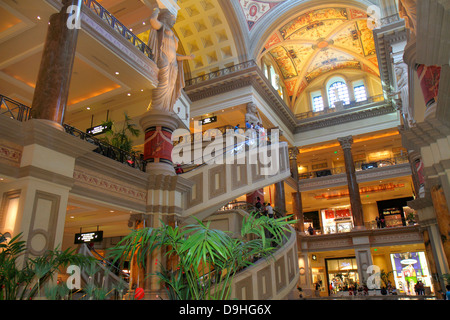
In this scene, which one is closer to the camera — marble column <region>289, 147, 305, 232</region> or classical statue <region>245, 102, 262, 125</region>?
classical statue <region>245, 102, 262, 125</region>

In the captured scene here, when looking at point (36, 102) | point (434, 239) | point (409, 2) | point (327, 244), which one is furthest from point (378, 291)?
point (36, 102)

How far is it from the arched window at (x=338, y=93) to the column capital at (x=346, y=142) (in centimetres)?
343

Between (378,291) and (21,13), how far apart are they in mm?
19297

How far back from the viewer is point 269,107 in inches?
849

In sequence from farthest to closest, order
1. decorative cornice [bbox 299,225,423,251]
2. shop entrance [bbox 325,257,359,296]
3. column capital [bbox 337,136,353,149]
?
shop entrance [bbox 325,257,359,296] < column capital [bbox 337,136,353,149] < decorative cornice [bbox 299,225,423,251]

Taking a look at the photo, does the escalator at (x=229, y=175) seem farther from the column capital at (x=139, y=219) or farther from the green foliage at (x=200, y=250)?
the green foliage at (x=200, y=250)

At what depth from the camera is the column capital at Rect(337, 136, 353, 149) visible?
2389 centimetres

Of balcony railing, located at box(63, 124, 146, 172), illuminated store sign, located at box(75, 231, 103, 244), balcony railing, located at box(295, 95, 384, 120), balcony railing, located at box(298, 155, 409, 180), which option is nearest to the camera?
balcony railing, located at box(63, 124, 146, 172)

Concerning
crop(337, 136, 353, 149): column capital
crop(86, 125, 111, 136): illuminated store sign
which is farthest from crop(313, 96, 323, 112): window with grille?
crop(86, 125, 111, 136): illuminated store sign

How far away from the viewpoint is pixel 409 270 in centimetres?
2305

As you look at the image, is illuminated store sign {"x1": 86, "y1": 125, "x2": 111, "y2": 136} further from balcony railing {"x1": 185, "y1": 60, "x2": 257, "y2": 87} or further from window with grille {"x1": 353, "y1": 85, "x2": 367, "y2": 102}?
window with grille {"x1": 353, "y1": 85, "x2": 367, "y2": 102}

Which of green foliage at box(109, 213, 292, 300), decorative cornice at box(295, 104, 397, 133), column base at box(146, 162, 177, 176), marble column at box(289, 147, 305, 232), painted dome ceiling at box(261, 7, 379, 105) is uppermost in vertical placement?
painted dome ceiling at box(261, 7, 379, 105)

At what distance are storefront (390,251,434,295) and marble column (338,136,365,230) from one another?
4.02 m

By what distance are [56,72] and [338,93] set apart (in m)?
23.2
